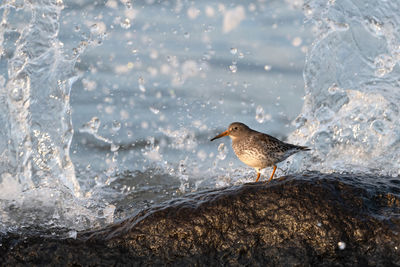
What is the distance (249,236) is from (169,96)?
19.4 ft

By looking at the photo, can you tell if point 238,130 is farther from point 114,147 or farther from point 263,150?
point 114,147

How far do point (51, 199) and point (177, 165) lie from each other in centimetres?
306

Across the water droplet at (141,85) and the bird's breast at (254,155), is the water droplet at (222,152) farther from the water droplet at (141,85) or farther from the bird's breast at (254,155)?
the bird's breast at (254,155)

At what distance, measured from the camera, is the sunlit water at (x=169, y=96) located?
17.7 feet

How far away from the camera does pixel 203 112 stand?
8.68m

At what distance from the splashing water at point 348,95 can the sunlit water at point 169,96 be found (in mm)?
17

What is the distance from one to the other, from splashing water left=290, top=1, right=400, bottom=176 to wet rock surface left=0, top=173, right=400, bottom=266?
236 cm

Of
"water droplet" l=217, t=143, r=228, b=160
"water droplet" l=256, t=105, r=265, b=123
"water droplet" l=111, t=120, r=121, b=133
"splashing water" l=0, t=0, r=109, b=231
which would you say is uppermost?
"splashing water" l=0, t=0, r=109, b=231

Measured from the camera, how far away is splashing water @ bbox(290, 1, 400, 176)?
20.2ft

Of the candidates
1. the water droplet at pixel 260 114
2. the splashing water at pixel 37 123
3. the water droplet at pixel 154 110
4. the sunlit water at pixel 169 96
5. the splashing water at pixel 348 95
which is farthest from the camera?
the water droplet at pixel 154 110

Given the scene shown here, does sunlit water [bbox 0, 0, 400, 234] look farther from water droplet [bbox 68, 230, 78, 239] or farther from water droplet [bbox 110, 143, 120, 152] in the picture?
water droplet [bbox 68, 230, 78, 239]

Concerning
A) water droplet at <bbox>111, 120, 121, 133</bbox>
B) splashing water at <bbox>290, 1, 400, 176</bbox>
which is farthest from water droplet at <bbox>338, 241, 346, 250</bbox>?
water droplet at <bbox>111, 120, 121, 133</bbox>

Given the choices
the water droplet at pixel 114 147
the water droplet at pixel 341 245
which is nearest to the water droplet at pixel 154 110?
the water droplet at pixel 114 147

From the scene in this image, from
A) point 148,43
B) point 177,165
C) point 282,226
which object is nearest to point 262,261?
point 282,226
